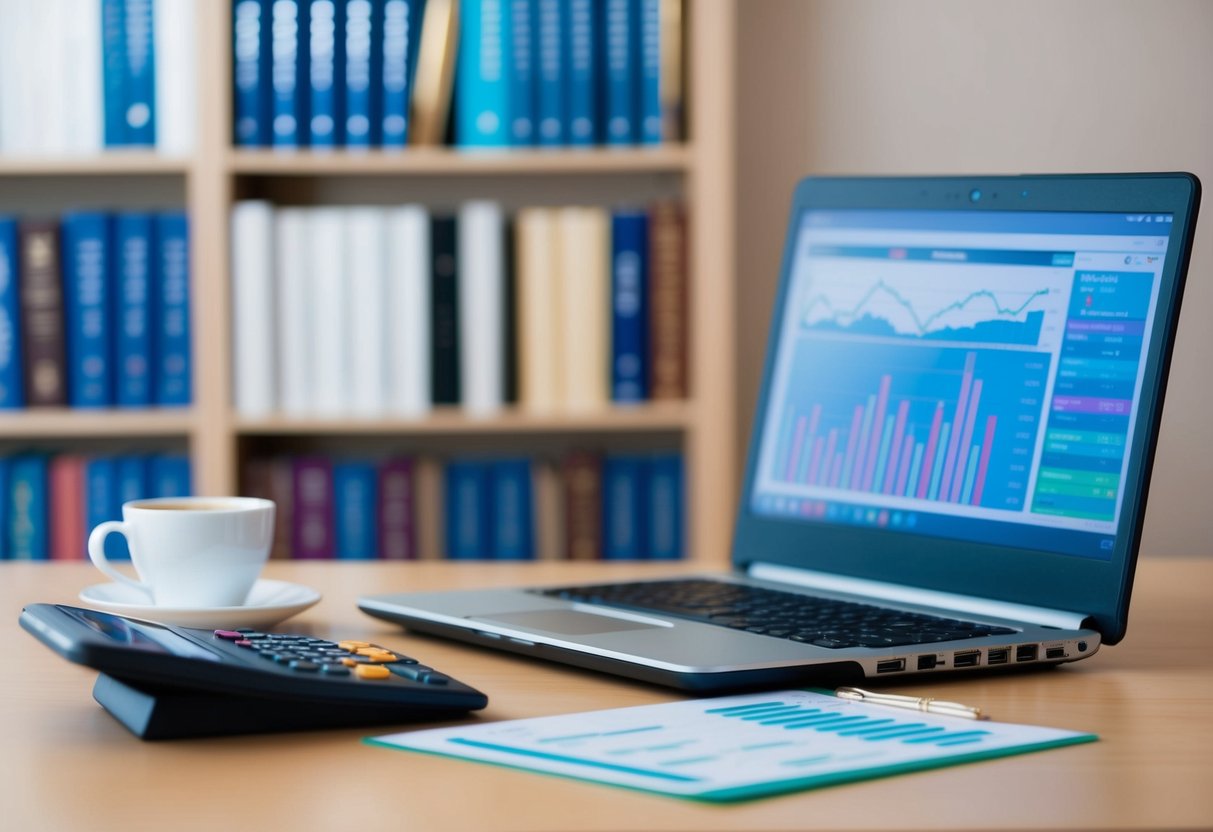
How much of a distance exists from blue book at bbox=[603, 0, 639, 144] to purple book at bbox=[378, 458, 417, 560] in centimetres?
58

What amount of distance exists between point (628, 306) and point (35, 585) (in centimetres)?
117

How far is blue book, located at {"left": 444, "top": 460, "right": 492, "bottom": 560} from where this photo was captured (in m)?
2.19

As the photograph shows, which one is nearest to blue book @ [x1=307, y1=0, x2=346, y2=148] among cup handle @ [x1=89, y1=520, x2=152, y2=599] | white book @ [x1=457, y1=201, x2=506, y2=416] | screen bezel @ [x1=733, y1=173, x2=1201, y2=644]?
white book @ [x1=457, y1=201, x2=506, y2=416]

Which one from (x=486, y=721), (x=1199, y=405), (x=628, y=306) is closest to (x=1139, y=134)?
(x=1199, y=405)

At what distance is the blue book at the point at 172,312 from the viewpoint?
213 centimetres

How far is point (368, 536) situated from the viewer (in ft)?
7.19

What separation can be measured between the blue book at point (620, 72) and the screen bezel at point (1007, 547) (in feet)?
3.55

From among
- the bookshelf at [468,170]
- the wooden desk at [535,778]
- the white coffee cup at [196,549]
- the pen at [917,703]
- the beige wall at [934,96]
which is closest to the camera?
the wooden desk at [535,778]

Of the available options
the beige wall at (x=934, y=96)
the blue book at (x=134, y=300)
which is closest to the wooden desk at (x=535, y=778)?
the blue book at (x=134, y=300)

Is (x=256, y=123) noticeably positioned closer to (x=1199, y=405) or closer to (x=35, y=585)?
(x=35, y=585)

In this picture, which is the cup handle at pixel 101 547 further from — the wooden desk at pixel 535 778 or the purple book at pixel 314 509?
the purple book at pixel 314 509

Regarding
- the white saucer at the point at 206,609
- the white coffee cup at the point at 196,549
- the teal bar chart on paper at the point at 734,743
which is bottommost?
the white saucer at the point at 206,609

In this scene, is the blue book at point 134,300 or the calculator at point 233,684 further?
the blue book at point 134,300

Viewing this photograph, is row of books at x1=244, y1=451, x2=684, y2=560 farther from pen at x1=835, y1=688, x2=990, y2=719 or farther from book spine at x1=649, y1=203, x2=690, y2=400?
pen at x1=835, y1=688, x2=990, y2=719
